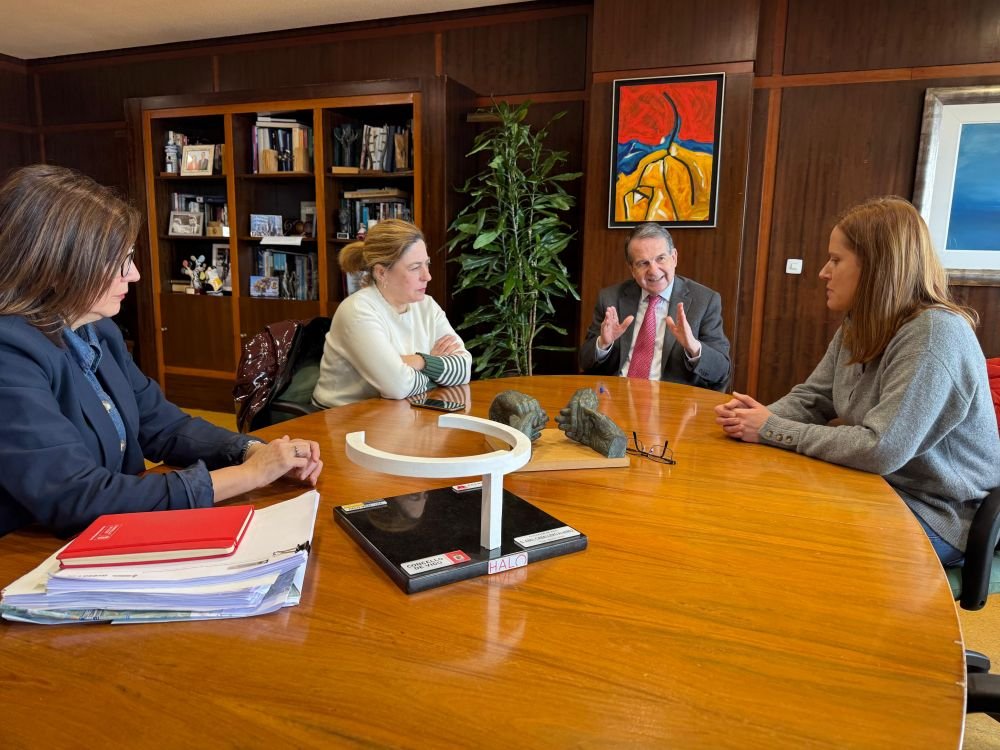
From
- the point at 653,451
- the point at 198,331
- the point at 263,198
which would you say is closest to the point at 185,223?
the point at 263,198

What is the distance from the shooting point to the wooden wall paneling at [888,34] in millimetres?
3455

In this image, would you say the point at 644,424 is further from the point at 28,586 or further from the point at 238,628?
the point at 28,586

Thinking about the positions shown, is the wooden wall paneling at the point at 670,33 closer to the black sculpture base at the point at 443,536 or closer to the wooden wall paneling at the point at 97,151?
the black sculpture base at the point at 443,536

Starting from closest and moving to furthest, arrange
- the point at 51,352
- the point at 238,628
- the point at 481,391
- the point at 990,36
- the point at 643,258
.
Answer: the point at 238,628 → the point at 51,352 → the point at 481,391 → the point at 643,258 → the point at 990,36

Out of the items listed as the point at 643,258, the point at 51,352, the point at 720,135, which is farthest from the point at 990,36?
the point at 51,352

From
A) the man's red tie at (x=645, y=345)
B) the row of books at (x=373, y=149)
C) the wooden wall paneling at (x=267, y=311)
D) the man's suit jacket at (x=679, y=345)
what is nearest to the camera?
the man's suit jacket at (x=679, y=345)

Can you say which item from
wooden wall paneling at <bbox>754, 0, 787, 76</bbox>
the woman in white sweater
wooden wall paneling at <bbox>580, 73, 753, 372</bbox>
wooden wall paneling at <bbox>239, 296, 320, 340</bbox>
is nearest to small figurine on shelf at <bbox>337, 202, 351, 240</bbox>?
wooden wall paneling at <bbox>239, 296, 320, 340</bbox>

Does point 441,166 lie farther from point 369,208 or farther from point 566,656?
point 566,656

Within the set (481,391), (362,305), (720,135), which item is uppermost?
(720,135)

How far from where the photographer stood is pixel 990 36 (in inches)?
135

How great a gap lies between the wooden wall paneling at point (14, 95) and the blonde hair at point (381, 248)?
4.97 m

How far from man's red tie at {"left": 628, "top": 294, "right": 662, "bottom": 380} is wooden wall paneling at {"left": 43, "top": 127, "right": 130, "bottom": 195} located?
14.8 ft

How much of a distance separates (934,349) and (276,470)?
130cm

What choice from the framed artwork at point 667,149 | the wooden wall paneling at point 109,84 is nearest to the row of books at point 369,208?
the framed artwork at point 667,149
